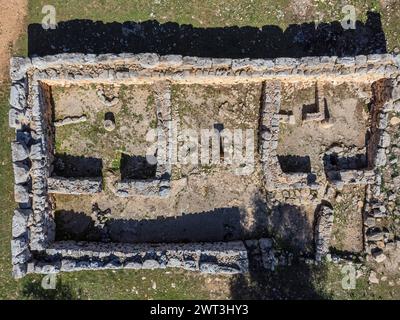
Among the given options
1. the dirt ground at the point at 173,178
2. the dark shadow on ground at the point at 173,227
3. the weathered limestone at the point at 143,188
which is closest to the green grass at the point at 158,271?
the dark shadow on ground at the point at 173,227

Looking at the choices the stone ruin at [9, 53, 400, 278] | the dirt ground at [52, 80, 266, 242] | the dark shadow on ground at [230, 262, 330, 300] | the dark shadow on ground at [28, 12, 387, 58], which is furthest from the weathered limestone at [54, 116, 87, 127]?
the dark shadow on ground at [230, 262, 330, 300]

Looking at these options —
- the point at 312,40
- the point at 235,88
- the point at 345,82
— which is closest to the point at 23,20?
the point at 235,88

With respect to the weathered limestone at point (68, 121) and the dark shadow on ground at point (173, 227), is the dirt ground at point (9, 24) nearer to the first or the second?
the weathered limestone at point (68, 121)

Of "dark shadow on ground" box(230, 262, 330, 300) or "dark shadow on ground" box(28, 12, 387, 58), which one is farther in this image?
"dark shadow on ground" box(28, 12, 387, 58)

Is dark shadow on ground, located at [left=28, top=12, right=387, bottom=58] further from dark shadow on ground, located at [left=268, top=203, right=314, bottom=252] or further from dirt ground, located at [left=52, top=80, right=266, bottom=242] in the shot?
dark shadow on ground, located at [left=268, top=203, right=314, bottom=252]
